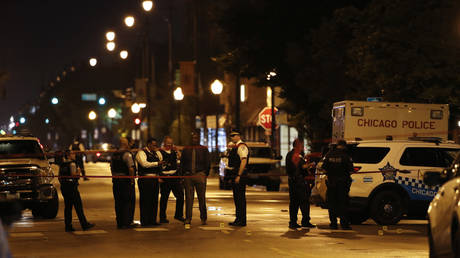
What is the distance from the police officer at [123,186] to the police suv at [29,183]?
305cm

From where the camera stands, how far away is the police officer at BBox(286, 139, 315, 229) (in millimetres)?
17375

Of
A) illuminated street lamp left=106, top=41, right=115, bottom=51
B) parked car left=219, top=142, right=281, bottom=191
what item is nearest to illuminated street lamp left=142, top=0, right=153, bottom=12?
illuminated street lamp left=106, top=41, right=115, bottom=51

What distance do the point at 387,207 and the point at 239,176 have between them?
3.20 m

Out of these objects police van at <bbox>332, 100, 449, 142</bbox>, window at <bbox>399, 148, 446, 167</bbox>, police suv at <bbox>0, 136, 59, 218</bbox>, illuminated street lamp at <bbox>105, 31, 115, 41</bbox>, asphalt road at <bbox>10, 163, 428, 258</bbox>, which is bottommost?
asphalt road at <bbox>10, 163, 428, 258</bbox>

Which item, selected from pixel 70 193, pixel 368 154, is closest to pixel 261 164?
pixel 368 154

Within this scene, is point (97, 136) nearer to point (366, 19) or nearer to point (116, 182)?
point (366, 19)

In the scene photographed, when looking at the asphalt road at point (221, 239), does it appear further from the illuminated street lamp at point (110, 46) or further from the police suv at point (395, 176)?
the illuminated street lamp at point (110, 46)

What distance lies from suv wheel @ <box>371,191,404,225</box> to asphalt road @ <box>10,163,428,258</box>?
244 mm

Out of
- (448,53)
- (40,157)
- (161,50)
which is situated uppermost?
(161,50)

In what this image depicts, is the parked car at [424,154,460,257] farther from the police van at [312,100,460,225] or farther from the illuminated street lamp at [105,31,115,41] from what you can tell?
the illuminated street lamp at [105,31,115,41]

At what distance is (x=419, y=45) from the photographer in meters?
26.7

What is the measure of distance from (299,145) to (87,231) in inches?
172

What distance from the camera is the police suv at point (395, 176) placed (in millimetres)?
18375

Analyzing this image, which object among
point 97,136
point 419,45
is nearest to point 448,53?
point 419,45
